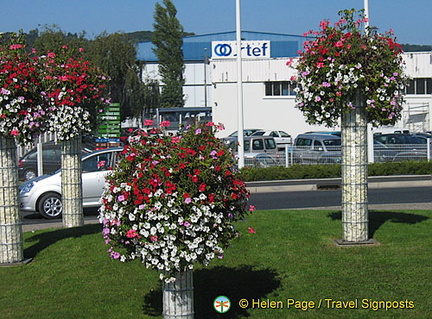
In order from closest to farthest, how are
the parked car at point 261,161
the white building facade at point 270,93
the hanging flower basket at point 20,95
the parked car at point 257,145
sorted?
the hanging flower basket at point 20,95 → the parked car at point 261,161 → the parked car at point 257,145 → the white building facade at point 270,93

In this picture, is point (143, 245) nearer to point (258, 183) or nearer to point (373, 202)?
point (373, 202)

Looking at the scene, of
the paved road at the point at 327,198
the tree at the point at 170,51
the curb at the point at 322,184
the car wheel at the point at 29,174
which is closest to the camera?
the paved road at the point at 327,198

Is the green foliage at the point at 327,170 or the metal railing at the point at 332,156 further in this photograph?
the metal railing at the point at 332,156

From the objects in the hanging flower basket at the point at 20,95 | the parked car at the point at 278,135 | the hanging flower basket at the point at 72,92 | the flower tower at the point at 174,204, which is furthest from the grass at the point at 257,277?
the parked car at the point at 278,135

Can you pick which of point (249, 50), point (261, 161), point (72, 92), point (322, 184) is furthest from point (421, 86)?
point (72, 92)

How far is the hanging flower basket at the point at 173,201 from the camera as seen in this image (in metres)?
5.65

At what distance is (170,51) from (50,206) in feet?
224

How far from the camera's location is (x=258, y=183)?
874 inches

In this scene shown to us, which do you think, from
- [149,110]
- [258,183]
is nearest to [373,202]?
[258,183]

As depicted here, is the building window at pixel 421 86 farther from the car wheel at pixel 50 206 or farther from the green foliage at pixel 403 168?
the car wheel at pixel 50 206

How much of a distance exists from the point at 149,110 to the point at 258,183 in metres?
33.1

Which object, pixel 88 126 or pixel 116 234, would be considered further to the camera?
pixel 88 126

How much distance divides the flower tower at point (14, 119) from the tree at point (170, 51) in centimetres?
7108

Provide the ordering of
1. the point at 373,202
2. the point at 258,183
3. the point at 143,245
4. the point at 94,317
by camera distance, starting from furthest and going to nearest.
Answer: the point at 258,183 < the point at 373,202 < the point at 94,317 < the point at 143,245
